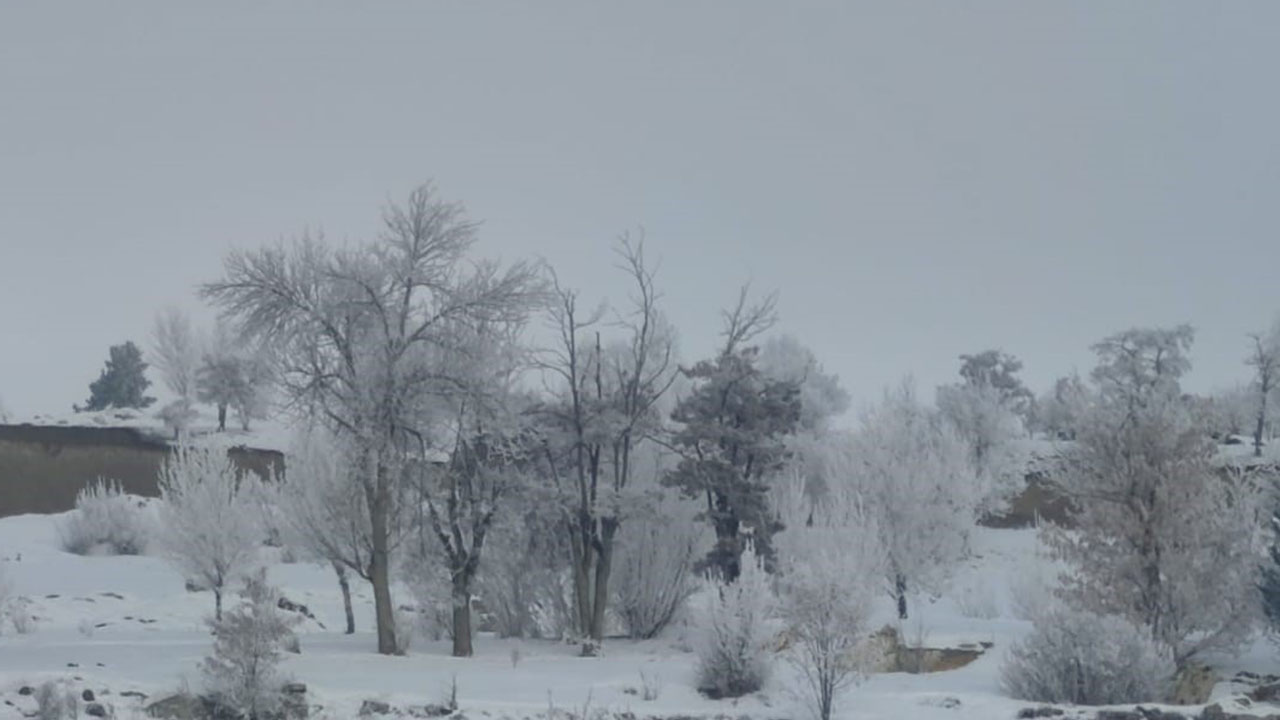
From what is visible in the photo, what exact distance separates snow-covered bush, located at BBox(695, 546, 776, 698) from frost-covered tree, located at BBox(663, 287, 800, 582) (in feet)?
28.7

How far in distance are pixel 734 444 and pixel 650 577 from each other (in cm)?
344

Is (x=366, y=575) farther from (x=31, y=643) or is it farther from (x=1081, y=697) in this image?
(x=1081, y=697)

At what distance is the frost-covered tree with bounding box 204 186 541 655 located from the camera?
24.0 metres

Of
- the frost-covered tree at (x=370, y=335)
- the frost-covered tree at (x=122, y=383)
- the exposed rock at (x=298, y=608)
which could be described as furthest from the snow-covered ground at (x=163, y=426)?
the frost-covered tree at (x=370, y=335)

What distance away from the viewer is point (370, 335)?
24.5 meters

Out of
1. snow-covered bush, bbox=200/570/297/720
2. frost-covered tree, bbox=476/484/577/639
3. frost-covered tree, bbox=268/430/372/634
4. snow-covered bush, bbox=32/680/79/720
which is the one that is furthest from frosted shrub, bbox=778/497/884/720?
frost-covered tree, bbox=476/484/577/639

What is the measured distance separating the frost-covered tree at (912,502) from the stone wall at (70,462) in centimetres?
2569

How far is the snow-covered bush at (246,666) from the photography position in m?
16.4

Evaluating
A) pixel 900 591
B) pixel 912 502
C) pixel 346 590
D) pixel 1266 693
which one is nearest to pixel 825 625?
pixel 1266 693

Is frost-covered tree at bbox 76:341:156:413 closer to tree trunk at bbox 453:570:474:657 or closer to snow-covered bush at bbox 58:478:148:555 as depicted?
snow-covered bush at bbox 58:478:148:555

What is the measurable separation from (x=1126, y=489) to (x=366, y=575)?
13808mm

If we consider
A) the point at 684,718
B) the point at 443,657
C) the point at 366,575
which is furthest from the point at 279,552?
the point at 684,718

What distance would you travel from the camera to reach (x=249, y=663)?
16.5 meters

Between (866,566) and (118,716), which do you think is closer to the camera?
(118,716)
